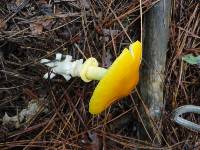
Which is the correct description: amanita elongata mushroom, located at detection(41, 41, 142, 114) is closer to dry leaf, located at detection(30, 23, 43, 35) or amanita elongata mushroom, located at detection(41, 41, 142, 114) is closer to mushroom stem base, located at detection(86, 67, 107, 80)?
mushroom stem base, located at detection(86, 67, 107, 80)

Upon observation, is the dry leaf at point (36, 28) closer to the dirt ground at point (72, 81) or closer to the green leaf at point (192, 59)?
the dirt ground at point (72, 81)

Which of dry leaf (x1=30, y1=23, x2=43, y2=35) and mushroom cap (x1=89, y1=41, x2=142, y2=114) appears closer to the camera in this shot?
mushroom cap (x1=89, y1=41, x2=142, y2=114)

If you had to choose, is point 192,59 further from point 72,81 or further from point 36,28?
point 36,28

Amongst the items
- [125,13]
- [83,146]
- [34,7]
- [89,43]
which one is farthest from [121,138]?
[34,7]

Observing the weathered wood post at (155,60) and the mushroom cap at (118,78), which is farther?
the weathered wood post at (155,60)

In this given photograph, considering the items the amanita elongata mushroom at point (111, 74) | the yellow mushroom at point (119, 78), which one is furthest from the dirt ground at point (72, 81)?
the yellow mushroom at point (119, 78)

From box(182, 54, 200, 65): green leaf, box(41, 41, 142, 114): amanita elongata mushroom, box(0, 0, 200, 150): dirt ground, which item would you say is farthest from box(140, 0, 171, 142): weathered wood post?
box(41, 41, 142, 114): amanita elongata mushroom
